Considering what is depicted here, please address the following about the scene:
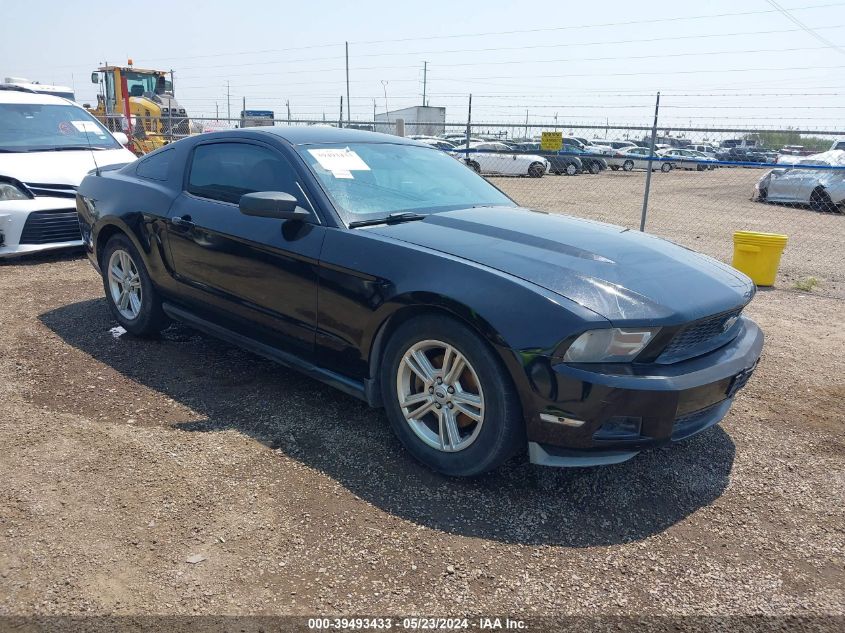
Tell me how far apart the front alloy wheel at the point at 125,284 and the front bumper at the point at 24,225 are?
2592mm

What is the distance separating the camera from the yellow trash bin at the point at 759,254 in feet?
23.1

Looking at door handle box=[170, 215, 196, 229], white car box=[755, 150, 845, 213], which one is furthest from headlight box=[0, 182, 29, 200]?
white car box=[755, 150, 845, 213]

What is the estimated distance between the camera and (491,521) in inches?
109

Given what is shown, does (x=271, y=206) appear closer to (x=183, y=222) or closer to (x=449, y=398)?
(x=183, y=222)

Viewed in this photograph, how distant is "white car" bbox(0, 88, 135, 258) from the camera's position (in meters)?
6.88

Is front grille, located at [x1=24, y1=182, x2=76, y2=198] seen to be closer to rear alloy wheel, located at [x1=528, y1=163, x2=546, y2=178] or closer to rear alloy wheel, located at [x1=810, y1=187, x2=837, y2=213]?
rear alloy wheel, located at [x1=810, y1=187, x2=837, y2=213]

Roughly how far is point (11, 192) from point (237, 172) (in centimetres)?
424

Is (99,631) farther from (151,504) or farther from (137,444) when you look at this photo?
(137,444)

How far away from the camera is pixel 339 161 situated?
149 inches

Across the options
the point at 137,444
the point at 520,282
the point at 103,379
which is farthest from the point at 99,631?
the point at 103,379

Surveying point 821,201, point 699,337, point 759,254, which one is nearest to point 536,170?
point 821,201

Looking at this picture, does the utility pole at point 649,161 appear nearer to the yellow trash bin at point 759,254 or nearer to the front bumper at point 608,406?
the yellow trash bin at point 759,254

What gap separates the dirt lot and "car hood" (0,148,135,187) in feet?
12.5

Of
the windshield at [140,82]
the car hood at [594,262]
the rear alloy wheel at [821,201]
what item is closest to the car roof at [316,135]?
the car hood at [594,262]
